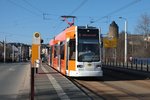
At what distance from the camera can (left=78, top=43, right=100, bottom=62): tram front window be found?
25.3 meters

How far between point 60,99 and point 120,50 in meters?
109

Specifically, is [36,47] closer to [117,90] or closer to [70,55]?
[117,90]

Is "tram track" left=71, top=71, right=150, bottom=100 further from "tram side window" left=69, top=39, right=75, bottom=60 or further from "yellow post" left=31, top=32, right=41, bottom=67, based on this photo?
"yellow post" left=31, top=32, right=41, bottom=67

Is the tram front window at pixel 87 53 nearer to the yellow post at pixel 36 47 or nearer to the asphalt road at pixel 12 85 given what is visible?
the asphalt road at pixel 12 85

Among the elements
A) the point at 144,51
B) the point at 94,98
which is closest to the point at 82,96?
the point at 94,98

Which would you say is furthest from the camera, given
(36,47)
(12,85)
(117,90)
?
(12,85)

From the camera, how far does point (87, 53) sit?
83.1 ft

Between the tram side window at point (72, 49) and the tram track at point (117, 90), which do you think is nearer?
the tram track at point (117, 90)

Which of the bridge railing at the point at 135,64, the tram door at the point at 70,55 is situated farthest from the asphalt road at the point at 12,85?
the bridge railing at the point at 135,64

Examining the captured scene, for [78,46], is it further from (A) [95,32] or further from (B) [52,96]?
(B) [52,96]

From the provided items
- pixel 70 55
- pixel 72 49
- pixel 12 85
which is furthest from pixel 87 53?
pixel 12 85

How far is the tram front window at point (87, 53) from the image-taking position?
25281 millimetres

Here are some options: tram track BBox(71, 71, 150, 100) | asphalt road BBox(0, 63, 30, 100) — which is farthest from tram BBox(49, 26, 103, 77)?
asphalt road BBox(0, 63, 30, 100)

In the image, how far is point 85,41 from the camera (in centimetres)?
2547
